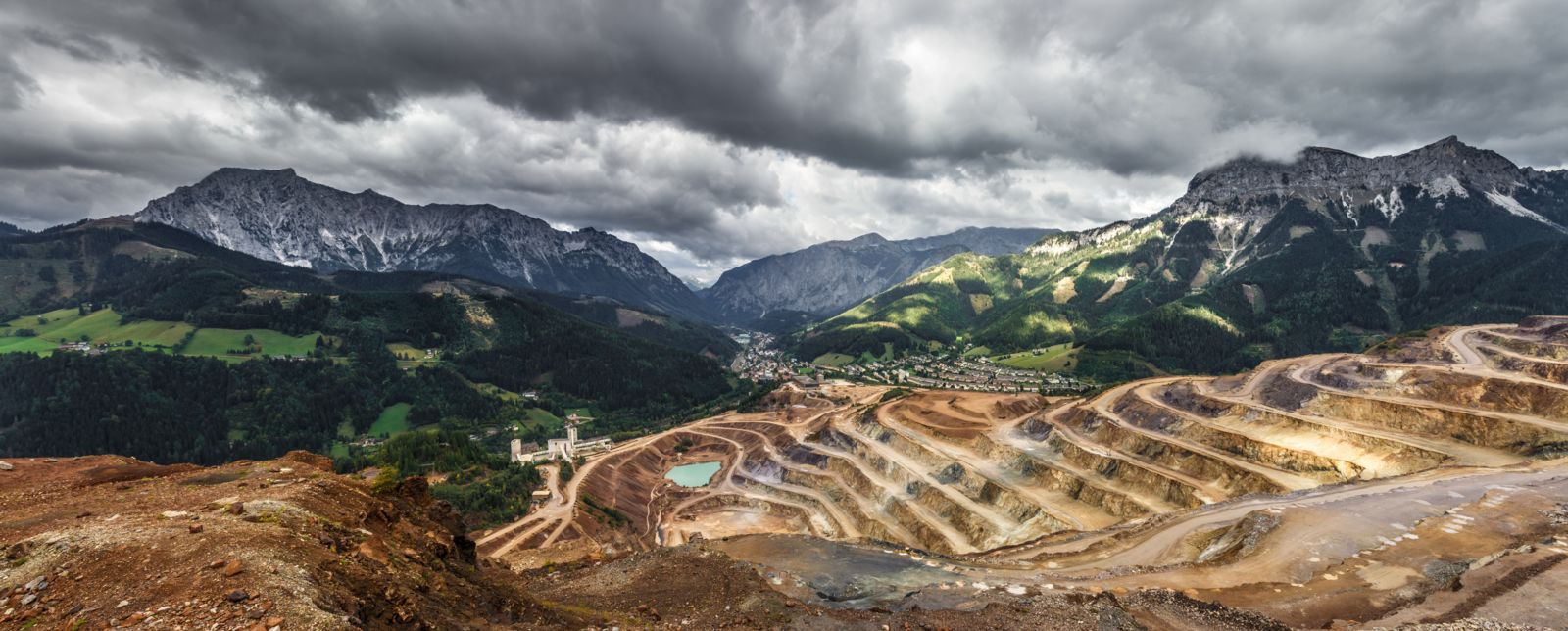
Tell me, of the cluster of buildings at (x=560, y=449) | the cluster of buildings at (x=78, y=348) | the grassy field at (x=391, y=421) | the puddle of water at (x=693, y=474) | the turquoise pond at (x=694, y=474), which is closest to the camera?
the puddle of water at (x=693, y=474)

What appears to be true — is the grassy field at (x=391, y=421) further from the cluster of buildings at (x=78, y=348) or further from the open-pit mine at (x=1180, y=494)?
the open-pit mine at (x=1180, y=494)

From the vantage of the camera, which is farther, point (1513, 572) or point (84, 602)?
point (1513, 572)

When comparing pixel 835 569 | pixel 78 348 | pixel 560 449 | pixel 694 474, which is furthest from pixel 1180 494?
pixel 78 348

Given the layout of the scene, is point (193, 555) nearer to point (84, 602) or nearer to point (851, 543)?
point (84, 602)

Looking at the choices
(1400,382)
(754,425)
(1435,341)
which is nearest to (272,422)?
(754,425)

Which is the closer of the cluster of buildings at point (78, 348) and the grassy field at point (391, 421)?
the grassy field at point (391, 421)

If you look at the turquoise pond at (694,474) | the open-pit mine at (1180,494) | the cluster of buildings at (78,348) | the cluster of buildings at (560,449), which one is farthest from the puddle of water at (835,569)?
the cluster of buildings at (78,348)

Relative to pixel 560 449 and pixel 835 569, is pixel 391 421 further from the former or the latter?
pixel 835 569
